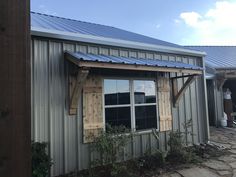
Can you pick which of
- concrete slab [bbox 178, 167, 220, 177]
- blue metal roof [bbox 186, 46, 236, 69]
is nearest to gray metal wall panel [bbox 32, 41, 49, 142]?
concrete slab [bbox 178, 167, 220, 177]

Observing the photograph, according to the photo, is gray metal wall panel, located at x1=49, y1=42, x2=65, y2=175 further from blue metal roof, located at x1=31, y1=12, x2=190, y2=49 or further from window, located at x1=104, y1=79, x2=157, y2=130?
window, located at x1=104, y1=79, x2=157, y2=130

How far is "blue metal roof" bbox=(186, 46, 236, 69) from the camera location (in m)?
12.8

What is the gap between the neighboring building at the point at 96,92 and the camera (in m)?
5.48

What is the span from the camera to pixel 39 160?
4.77m

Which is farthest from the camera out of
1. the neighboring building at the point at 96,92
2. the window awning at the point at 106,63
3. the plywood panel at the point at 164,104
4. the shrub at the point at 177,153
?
the plywood panel at the point at 164,104

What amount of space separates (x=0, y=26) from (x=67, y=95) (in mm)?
4990

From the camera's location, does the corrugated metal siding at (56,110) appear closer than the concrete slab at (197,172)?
Yes

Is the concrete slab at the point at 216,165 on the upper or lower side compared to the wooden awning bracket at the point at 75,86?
A: lower

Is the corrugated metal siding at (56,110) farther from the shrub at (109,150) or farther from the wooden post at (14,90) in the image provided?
the wooden post at (14,90)

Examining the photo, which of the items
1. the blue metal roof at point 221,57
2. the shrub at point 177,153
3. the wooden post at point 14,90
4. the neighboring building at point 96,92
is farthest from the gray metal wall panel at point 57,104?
the blue metal roof at point 221,57

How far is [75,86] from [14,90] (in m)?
4.70

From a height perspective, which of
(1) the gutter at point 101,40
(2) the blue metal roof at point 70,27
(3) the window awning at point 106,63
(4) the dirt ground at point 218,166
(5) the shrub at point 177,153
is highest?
(2) the blue metal roof at point 70,27

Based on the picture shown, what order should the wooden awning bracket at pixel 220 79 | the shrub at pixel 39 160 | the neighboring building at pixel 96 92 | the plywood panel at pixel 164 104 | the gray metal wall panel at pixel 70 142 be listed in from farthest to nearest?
the wooden awning bracket at pixel 220 79 → the plywood panel at pixel 164 104 → the gray metal wall panel at pixel 70 142 → the neighboring building at pixel 96 92 → the shrub at pixel 39 160

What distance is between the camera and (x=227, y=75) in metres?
11.9
